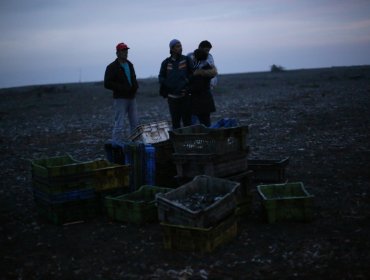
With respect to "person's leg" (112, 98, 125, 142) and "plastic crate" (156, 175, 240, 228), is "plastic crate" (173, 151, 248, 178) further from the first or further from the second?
"person's leg" (112, 98, 125, 142)

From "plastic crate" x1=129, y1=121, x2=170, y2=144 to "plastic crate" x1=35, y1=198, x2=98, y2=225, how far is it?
1.77m

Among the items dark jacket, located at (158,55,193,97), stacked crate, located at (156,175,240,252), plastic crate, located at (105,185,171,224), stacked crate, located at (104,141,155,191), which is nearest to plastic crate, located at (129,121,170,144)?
stacked crate, located at (104,141,155,191)

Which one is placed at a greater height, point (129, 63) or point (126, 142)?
point (129, 63)

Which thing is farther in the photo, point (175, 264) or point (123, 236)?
point (123, 236)

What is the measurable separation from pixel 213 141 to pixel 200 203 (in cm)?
99

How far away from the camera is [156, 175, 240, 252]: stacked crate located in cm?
534

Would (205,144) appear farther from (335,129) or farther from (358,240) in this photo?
(335,129)

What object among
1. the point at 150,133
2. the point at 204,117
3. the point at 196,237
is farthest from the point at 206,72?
the point at 196,237

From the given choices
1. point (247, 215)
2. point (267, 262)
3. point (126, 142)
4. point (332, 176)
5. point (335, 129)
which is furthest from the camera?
point (335, 129)

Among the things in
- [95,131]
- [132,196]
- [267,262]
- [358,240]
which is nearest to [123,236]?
[132,196]

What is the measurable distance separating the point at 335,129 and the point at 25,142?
34.2 feet

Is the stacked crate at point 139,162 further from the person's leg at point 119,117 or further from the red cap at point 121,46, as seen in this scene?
the red cap at point 121,46

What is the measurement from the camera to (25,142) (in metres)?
14.8

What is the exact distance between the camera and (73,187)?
21.5 ft
